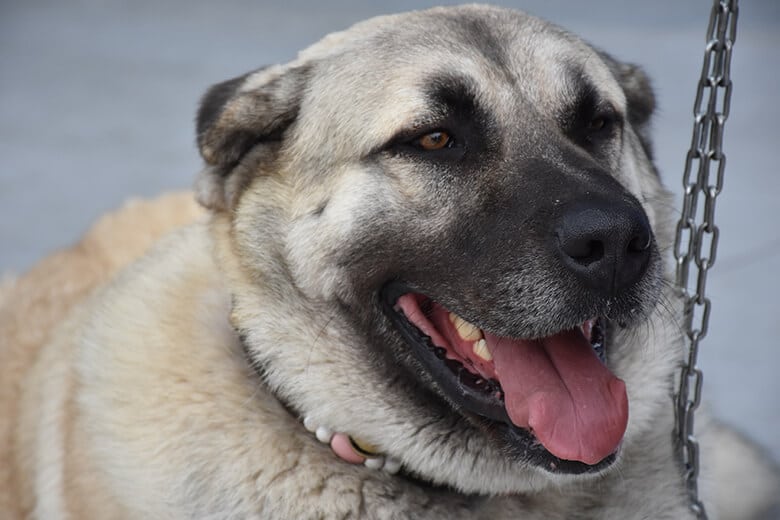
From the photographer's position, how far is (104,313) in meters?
3.14

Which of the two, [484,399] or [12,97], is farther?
[12,97]

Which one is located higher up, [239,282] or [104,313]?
[239,282]

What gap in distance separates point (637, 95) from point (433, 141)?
34.4 inches

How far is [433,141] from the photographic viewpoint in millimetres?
2678

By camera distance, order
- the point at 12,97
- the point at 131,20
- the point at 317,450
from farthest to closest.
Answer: the point at 131,20, the point at 12,97, the point at 317,450

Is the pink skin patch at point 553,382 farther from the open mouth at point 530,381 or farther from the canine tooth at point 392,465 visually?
the canine tooth at point 392,465

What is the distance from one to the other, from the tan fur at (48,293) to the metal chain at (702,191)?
1.92 meters

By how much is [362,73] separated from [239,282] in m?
0.67

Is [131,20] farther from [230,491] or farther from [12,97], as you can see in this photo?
[230,491]

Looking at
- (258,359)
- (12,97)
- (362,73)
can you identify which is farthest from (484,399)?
(12,97)

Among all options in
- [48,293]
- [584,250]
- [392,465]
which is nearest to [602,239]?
[584,250]

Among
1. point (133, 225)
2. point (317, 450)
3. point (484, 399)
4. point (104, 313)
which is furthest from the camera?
point (133, 225)

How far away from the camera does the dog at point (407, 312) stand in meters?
2.49

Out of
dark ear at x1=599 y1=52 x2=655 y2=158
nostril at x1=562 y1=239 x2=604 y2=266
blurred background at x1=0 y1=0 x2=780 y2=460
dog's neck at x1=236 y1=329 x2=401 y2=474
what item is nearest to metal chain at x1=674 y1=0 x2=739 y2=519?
nostril at x1=562 y1=239 x2=604 y2=266
